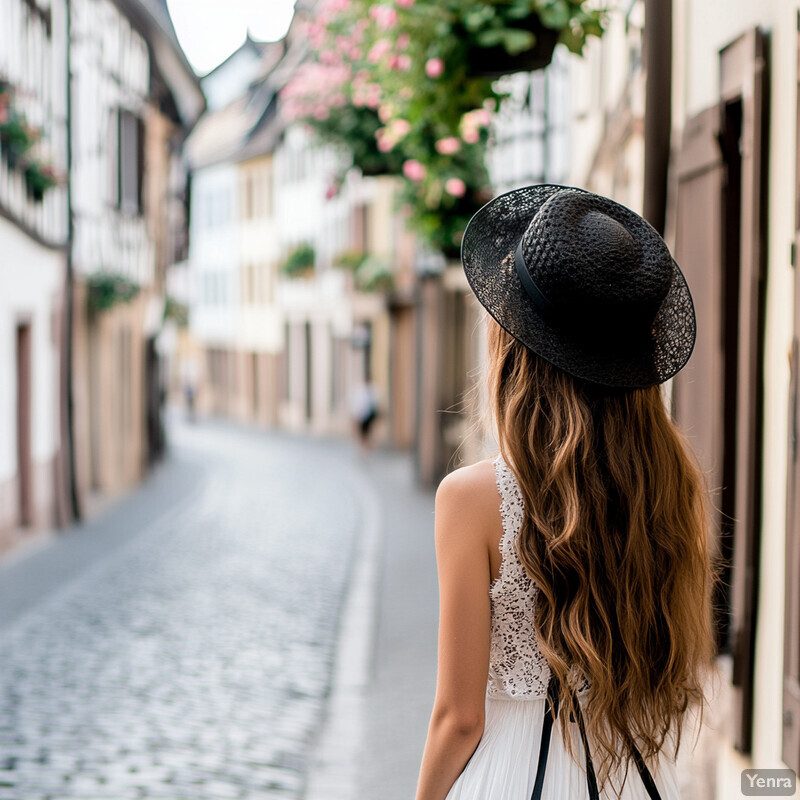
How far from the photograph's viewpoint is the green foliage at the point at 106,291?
52.1 ft

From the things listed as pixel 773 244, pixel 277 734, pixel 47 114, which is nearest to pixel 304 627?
pixel 277 734

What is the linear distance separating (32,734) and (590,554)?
439cm

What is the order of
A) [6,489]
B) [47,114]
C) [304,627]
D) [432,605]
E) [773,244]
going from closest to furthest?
[773,244]
[304,627]
[432,605]
[6,489]
[47,114]

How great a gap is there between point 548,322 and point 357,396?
23.1 m

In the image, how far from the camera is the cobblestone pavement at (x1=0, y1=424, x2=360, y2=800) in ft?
16.8

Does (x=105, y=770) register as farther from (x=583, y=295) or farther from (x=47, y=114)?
(x=47, y=114)

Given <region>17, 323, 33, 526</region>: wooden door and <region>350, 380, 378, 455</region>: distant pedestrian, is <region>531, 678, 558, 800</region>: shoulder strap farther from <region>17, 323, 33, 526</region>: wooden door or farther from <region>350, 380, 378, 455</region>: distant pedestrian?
<region>350, 380, 378, 455</region>: distant pedestrian

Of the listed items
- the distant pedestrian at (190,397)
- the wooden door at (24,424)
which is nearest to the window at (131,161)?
the wooden door at (24,424)

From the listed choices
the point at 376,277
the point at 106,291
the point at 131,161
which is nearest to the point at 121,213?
the point at 131,161

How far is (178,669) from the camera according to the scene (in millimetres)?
6918

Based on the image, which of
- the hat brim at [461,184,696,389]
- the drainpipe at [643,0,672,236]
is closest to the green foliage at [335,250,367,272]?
the drainpipe at [643,0,672,236]

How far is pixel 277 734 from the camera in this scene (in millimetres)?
5715

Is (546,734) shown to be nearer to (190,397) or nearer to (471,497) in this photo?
(471,497)

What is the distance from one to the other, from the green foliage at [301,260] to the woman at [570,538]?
32251 mm
